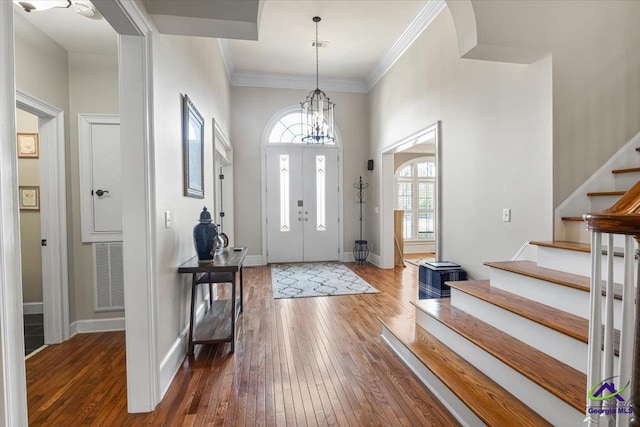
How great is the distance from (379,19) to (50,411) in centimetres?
508

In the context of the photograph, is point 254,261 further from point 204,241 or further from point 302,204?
point 204,241

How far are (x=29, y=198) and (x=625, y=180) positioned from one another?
5660mm

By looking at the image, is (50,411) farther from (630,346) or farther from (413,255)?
(413,255)

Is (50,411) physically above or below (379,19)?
below

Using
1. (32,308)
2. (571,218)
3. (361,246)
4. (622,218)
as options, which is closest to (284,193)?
(361,246)

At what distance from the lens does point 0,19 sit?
845mm

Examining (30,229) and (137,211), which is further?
(30,229)

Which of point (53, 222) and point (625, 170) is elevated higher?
point (625, 170)

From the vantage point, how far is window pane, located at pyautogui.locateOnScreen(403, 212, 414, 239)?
810 cm

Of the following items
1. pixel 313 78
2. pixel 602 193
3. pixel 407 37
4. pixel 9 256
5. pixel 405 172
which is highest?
pixel 313 78

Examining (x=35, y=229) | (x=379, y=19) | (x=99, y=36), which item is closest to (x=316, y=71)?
(x=379, y=19)

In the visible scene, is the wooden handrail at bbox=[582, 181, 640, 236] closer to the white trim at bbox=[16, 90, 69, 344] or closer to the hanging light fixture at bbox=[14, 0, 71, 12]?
the hanging light fixture at bbox=[14, 0, 71, 12]

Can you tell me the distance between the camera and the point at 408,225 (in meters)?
8.14

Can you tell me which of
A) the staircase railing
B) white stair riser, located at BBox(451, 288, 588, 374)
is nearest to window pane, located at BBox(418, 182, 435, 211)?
white stair riser, located at BBox(451, 288, 588, 374)
